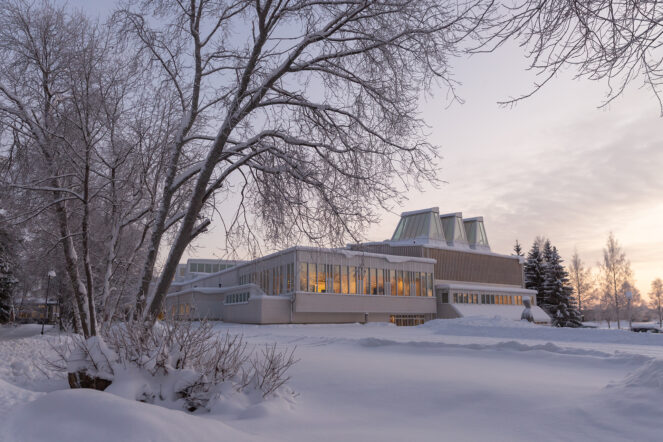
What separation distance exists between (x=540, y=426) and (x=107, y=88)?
11.6 metres

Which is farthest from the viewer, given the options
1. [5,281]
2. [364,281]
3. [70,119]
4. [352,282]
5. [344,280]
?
[364,281]

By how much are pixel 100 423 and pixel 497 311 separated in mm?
53715

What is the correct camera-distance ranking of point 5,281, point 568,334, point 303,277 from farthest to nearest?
point 303,277 → point 5,281 → point 568,334

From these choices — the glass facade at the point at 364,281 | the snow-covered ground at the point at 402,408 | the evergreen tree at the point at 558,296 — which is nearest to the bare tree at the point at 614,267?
the evergreen tree at the point at 558,296

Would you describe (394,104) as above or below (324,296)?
above

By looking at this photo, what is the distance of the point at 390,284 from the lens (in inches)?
1753

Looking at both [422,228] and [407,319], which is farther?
[422,228]

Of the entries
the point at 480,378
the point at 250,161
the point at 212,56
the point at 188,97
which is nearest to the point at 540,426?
the point at 480,378

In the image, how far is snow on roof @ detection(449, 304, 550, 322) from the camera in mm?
48875

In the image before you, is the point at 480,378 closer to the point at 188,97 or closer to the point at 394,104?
the point at 394,104

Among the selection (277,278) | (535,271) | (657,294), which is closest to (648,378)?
(277,278)

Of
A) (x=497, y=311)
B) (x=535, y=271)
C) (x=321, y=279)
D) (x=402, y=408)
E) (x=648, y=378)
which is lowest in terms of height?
(x=497, y=311)

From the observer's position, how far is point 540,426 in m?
4.98

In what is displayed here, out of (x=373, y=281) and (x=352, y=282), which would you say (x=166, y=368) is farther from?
(x=373, y=281)
